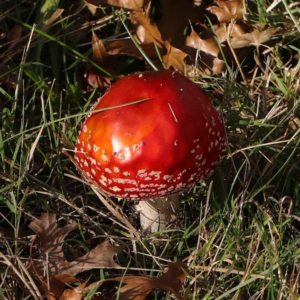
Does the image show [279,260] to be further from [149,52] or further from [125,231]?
[149,52]

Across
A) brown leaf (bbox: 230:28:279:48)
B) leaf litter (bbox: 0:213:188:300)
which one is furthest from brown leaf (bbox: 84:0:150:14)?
leaf litter (bbox: 0:213:188:300)

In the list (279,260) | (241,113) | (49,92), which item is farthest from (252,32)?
(279,260)

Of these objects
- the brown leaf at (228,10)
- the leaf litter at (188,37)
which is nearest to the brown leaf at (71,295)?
the leaf litter at (188,37)

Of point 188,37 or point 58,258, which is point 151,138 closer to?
point 58,258

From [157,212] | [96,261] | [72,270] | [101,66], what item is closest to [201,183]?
[157,212]

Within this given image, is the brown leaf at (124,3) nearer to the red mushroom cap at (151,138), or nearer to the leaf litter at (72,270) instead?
the red mushroom cap at (151,138)
